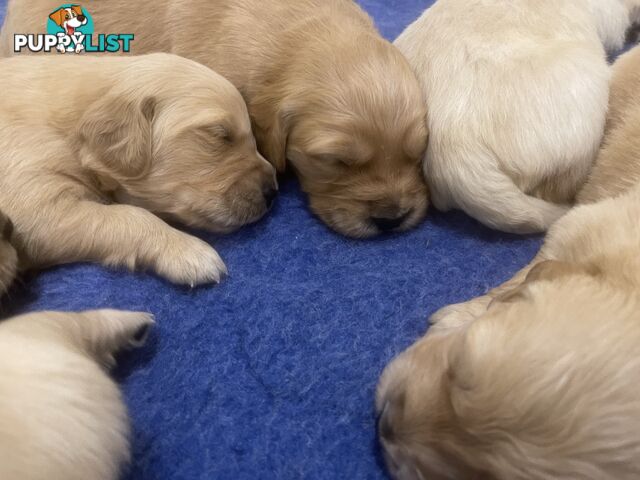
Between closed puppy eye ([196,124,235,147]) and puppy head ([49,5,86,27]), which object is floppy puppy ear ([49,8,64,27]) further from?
closed puppy eye ([196,124,235,147])

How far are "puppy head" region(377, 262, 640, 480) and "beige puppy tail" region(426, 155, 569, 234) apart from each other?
0.72 m

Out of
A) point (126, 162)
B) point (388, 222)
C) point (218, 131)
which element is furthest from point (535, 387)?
point (126, 162)

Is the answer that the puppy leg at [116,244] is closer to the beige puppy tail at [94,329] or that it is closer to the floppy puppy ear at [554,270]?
the beige puppy tail at [94,329]

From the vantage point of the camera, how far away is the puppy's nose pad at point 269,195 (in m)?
2.46

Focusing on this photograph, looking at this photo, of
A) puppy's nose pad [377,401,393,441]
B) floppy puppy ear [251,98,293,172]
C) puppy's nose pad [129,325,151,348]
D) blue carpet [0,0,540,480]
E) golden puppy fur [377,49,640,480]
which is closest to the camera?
golden puppy fur [377,49,640,480]

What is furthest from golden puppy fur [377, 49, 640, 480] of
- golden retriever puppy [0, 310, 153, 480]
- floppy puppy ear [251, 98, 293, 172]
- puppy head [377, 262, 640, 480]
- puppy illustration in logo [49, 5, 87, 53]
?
puppy illustration in logo [49, 5, 87, 53]

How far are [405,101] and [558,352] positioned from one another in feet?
4.11

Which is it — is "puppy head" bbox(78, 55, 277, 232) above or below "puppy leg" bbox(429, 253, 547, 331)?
above

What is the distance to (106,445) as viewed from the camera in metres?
1.44

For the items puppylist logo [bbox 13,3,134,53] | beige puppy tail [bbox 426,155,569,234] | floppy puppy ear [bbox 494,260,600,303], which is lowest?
beige puppy tail [bbox 426,155,569,234]

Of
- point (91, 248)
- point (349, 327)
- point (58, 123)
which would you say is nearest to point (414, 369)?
point (349, 327)

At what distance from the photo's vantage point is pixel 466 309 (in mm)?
2078

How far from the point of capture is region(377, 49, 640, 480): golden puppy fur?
1.28 meters

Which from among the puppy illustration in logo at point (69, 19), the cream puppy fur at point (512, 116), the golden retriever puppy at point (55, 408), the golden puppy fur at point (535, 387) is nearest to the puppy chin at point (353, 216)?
the cream puppy fur at point (512, 116)
